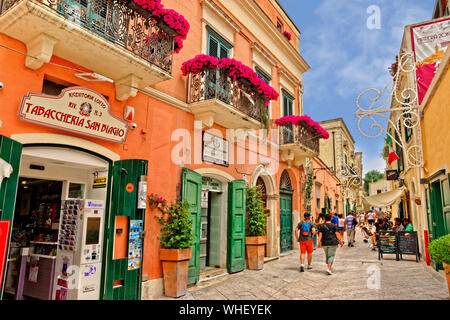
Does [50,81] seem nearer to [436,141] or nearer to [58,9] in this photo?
[58,9]

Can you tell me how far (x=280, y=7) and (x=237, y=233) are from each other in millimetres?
10180

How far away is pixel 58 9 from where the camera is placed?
474 centimetres

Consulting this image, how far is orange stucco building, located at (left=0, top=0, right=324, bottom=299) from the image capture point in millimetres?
4652

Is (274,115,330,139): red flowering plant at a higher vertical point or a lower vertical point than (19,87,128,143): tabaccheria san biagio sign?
higher

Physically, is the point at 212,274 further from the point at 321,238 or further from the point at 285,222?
the point at 285,222

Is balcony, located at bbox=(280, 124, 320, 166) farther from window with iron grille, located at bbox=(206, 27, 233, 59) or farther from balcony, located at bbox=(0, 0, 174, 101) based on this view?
balcony, located at bbox=(0, 0, 174, 101)

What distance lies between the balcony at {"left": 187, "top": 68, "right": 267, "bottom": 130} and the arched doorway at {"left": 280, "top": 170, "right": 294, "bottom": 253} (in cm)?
484

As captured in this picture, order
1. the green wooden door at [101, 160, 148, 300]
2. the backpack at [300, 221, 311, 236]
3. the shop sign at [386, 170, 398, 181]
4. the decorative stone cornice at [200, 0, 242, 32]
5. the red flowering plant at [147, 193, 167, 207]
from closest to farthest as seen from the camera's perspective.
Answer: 1. the green wooden door at [101, 160, 148, 300]
2. the red flowering plant at [147, 193, 167, 207]
3. the decorative stone cornice at [200, 0, 242, 32]
4. the backpack at [300, 221, 311, 236]
5. the shop sign at [386, 170, 398, 181]

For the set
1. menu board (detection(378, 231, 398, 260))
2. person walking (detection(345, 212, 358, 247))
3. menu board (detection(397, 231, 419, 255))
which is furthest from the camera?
person walking (detection(345, 212, 358, 247))

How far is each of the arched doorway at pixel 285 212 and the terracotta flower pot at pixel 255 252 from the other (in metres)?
3.22

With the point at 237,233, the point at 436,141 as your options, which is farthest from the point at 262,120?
the point at 436,141

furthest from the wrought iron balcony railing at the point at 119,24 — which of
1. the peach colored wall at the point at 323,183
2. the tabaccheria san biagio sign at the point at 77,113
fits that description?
the peach colored wall at the point at 323,183

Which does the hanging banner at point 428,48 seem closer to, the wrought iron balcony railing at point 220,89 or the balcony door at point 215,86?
the wrought iron balcony railing at point 220,89

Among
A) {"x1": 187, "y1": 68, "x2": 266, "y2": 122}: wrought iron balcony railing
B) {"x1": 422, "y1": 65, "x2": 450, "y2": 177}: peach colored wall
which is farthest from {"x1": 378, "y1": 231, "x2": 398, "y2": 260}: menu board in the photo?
{"x1": 187, "y1": 68, "x2": 266, "y2": 122}: wrought iron balcony railing
